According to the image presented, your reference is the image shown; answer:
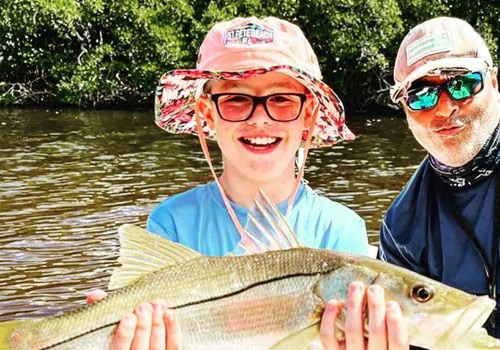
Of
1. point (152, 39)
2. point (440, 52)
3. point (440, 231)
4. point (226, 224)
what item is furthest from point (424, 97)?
point (152, 39)

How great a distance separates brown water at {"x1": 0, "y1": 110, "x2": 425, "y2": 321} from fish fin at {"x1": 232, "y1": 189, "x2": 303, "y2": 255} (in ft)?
19.5

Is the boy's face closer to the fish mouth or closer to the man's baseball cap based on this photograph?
the man's baseball cap

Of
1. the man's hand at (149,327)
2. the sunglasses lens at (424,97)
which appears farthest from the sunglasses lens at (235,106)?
the man's hand at (149,327)

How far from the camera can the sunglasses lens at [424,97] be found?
Result: 421 cm

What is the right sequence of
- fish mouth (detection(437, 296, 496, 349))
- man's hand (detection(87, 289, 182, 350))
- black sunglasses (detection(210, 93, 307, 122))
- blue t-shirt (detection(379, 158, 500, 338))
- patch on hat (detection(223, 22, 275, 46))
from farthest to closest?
blue t-shirt (detection(379, 158, 500, 338)) < patch on hat (detection(223, 22, 275, 46)) < black sunglasses (detection(210, 93, 307, 122)) < man's hand (detection(87, 289, 182, 350)) < fish mouth (detection(437, 296, 496, 349))

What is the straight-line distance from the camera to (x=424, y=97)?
13.9 ft

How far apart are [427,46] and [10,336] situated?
108 inches

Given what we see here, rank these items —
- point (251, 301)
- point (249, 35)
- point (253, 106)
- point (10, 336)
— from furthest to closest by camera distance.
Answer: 1. point (249, 35)
2. point (253, 106)
3. point (10, 336)
4. point (251, 301)

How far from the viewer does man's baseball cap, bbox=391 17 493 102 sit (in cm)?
425

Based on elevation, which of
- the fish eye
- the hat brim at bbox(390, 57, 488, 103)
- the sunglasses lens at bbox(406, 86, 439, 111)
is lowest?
the fish eye

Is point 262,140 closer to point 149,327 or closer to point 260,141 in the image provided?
point 260,141

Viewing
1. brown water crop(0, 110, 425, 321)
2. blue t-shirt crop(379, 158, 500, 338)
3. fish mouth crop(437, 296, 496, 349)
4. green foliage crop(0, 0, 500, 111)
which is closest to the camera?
fish mouth crop(437, 296, 496, 349)

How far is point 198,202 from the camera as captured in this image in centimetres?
409

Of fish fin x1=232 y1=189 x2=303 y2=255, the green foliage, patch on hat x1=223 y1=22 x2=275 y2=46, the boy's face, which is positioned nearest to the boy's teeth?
the boy's face
